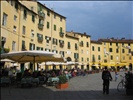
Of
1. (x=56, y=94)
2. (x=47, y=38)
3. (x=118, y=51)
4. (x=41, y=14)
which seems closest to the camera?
(x=56, y=94)

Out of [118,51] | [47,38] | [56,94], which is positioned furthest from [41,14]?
[118,51]

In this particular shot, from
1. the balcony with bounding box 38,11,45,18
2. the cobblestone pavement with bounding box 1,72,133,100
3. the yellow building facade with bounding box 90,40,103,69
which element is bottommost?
the cobblestone pavement with bounding box 1,72,133,100

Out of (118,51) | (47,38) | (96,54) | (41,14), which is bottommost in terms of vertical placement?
(96,54)

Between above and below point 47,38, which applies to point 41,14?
above

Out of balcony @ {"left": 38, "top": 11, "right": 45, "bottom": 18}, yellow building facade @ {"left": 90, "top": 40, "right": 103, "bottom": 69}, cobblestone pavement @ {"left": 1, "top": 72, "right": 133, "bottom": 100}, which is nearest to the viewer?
cobblestone pavement @ {"left": 1, "top": 72, "right": 133, "bottom": 100}

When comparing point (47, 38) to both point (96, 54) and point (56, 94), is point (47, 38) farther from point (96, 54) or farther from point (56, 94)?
point (56, 94)

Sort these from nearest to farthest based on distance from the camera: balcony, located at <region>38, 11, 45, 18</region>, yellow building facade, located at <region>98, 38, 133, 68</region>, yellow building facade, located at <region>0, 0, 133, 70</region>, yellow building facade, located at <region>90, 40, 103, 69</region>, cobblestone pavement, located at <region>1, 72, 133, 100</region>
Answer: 1. cobblestone pavement, located at <region>1, 72, 133, 100</region>
2. yellow building facade, located at <region>0, 0, 133, 70</region>
3. balcony, located at <region>38, 11, 45, 18</region>
4. yellow building facade, located at <region>90, 40, 103, 69</region>
5. yellow building facade, located at <region>98, 38, 133, 68</region>

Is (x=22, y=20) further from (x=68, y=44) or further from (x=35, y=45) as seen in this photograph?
(x=68, y=44)

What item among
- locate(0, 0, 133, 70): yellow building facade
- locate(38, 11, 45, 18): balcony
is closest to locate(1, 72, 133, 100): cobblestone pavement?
locate(0, 0, 133, 70): yellow building facade

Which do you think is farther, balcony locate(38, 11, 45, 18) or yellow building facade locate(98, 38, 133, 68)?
yellow building facade locate(98, 38, 133, 68)

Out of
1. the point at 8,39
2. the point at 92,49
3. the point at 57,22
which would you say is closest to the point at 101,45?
the point at 92,49

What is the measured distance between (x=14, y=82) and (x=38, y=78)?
3290 mm

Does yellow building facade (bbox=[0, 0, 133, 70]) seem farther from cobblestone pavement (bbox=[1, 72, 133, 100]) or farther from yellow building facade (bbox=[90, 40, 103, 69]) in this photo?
cobblestone pavement (bbox=[1, 72, 133, 100])

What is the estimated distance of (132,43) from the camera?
91.4 meters
